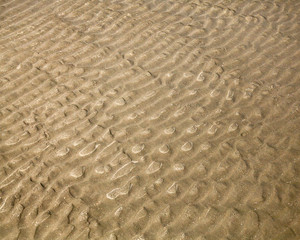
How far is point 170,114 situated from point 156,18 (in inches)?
78.6

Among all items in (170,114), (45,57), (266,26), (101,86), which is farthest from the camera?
(266,26)

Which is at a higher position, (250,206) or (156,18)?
(156,18)

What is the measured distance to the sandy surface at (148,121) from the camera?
2590mm

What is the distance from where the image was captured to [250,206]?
265 centimetres

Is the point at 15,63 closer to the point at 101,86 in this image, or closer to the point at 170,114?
the point at 101,86

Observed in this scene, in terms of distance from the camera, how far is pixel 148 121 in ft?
11.0

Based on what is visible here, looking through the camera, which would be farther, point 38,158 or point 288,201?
point 38,158

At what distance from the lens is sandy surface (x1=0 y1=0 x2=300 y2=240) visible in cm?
259

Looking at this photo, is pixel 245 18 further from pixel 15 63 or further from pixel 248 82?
pixel 15 63

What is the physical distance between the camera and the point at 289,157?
3.02 meters

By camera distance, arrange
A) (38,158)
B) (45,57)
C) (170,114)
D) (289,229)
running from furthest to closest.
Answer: (45,57) < (170,114) < (38,158) < (289,229)

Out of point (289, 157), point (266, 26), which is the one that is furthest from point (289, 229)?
point (266, 26)

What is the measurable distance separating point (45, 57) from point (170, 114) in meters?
1.88

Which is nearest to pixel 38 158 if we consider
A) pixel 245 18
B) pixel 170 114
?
pixel 170 114
